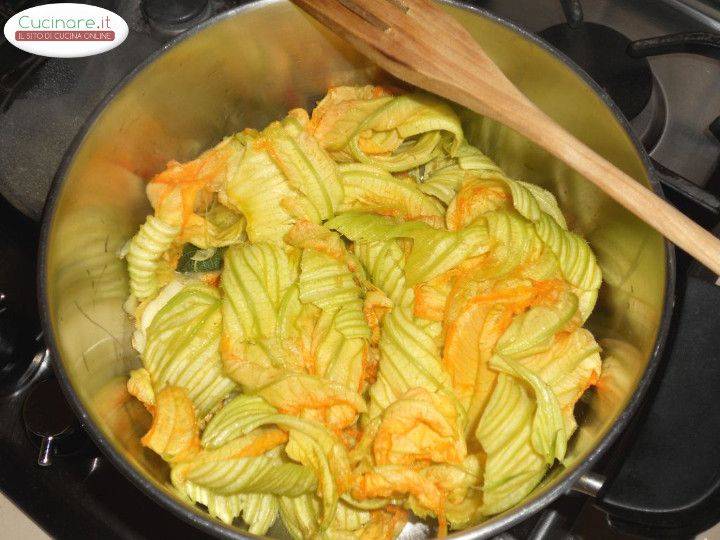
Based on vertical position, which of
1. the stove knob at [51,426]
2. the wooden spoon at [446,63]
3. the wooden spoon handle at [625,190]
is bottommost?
the stove knob at [51,426]

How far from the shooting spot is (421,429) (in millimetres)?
1020

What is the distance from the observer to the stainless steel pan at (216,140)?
0.99 m

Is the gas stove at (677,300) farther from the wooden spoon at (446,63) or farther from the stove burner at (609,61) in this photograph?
the wooden spoon at (446,63)

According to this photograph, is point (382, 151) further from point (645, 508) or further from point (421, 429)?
point (645, 508)

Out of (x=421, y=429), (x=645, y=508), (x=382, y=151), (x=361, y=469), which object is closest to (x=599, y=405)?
(x=645, y=508)

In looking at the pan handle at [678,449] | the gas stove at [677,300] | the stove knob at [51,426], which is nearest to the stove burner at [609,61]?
the gas stove at [677,300]

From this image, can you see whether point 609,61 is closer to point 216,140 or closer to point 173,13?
point 216,140

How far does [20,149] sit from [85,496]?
2.43ft

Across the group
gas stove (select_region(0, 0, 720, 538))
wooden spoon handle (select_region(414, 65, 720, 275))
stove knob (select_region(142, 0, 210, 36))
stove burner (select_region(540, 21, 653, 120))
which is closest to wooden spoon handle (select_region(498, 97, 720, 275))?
wooden spoon handle (select_region(414, 65, 720, 275))

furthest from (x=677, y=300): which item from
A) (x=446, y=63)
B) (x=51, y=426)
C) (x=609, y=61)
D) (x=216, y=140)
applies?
(x=51, y=426)

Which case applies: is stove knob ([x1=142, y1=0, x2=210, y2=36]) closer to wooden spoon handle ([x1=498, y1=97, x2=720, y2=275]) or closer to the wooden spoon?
the wooden spoon

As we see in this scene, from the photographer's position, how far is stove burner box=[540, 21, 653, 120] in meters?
1.49

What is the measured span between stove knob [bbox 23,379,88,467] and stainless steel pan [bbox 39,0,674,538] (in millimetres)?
158

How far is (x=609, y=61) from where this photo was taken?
1527mm
